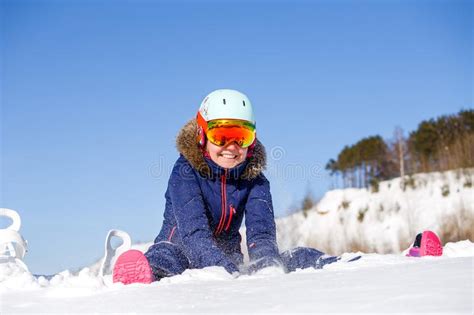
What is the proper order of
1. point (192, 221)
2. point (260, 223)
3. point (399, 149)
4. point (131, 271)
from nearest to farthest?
point (131, 271), point (192, 221), point (260, 223), point (399, 149)

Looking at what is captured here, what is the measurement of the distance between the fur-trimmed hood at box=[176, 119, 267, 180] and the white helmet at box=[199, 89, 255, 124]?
18cm

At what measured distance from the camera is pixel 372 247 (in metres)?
12.9

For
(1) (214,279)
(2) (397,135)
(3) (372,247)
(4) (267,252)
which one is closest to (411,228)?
(3) (372,247)

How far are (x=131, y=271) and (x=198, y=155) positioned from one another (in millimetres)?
1320

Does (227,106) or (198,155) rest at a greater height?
(227,106)

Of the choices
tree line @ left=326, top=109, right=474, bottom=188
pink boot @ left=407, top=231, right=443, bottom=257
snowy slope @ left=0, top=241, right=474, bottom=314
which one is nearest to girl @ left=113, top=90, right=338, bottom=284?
pink boot @ left=407, top=231, right=443, bottom=257

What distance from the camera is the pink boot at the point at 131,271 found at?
263 centimetres

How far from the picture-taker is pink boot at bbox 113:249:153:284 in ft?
8.64

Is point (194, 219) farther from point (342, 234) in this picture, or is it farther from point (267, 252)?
point (342, 234)

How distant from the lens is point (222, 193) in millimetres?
3830

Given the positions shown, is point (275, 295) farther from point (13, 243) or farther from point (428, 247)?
point (13, 243)

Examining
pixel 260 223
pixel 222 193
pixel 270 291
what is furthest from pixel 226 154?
pixel 270 291

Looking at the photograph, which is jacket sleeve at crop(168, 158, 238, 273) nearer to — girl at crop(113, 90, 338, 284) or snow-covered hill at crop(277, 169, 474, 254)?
girl at crop(113, 90, 338, 284)

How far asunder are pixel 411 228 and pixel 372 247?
0.95 metres
